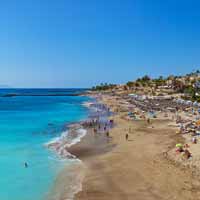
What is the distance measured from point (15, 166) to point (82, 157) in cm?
518

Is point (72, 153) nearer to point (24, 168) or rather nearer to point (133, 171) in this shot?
point (24, 168)

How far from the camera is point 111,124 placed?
131 feet

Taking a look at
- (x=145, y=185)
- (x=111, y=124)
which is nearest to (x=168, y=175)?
(x=145, y=185)

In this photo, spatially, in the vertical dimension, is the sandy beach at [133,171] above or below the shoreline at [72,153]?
above

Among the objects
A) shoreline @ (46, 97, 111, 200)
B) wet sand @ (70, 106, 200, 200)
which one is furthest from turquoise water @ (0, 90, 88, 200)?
wet sand @ (70, 106, 200, 200)

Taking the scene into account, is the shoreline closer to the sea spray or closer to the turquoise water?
the sea spray

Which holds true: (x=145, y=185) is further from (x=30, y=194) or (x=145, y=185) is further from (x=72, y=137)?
(x=72, y=137)

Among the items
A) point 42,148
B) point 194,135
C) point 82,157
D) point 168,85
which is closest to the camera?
point 82,157

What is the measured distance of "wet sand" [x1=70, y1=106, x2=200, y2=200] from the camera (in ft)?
45.8

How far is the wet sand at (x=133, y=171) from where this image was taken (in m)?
13.9

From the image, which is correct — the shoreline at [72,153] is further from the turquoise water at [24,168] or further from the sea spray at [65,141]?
the turquoise water at [24,168]

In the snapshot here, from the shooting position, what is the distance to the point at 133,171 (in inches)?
692

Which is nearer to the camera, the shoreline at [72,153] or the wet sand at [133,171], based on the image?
the wet sand at [133,171]

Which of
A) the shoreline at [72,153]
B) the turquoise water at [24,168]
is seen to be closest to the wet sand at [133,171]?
the shoreline at [72,153]
